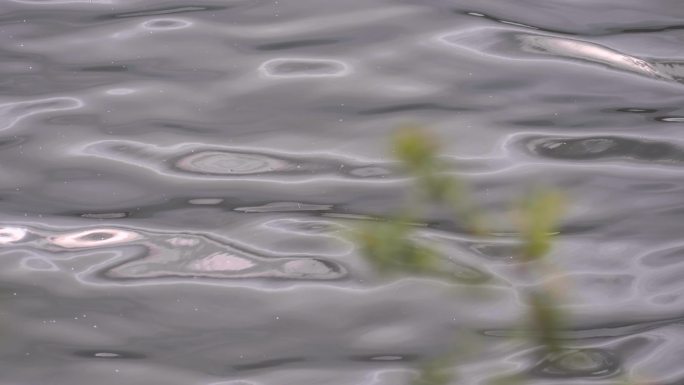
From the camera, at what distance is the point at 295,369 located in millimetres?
1628

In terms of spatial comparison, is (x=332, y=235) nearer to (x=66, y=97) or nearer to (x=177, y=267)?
(x=177, y=267)

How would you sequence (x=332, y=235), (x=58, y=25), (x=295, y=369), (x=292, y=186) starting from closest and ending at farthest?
(x=295, y=369)
(x=332, y=235)
(x=292, y=186)
(x=58, y=25)

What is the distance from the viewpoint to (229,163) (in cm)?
206

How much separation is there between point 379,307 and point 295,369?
188 mm

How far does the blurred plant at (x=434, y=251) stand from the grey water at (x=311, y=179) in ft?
0.08

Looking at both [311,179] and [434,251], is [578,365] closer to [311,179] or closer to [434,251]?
[434,251]

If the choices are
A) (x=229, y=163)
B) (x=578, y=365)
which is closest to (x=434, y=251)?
(x=578, y=365)

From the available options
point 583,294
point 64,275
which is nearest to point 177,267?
point 64,275

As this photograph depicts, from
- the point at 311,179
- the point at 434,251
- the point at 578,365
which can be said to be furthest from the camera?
the point at 311,179

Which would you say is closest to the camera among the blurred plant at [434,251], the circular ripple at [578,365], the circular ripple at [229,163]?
the blurred plant at [434,251]

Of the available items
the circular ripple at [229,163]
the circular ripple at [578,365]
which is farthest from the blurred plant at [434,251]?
the circular ripple at [229,163]

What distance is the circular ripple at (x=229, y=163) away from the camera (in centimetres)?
204

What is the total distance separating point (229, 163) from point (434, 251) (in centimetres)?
49

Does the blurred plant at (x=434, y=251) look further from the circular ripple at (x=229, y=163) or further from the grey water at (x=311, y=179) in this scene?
the circular ripple at (x=229, y=163)
